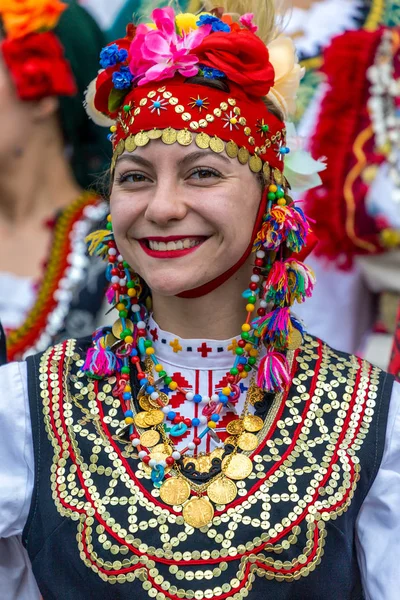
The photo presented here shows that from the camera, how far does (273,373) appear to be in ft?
6.66

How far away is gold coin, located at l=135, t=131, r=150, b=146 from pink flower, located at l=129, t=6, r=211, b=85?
11 cm

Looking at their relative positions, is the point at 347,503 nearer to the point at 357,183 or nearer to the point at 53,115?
the point at 357,183

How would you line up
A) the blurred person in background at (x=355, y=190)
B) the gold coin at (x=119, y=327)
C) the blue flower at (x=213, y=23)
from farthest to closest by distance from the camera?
the blurred person in background at (x=355, y=190) < the gold coin at (x=119, y=327) < the blue flower at (x=213, y=23)

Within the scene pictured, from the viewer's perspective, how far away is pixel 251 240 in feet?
6.68

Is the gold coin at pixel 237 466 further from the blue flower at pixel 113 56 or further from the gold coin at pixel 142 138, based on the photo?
→ the blue flower at pixel 113 56

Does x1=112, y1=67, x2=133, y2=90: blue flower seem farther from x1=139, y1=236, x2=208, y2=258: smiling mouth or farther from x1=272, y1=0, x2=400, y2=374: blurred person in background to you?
x1=272, y1=0, x2=400, y2=374: blurred person in background

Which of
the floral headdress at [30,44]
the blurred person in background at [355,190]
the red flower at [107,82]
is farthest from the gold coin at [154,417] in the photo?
the floral headdress at [30,44]

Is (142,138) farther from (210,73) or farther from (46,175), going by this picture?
(46,175)

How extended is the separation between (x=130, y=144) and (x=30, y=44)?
176 centimetres

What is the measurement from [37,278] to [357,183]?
120cm

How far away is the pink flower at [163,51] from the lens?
6.40 feet

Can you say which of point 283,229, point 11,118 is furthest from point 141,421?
point 11,118

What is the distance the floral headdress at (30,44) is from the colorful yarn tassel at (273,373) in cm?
189

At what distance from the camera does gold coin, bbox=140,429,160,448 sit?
2.00 m
